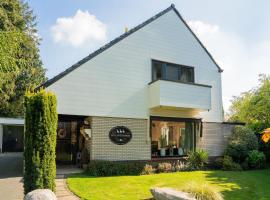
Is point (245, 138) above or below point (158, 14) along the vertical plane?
below

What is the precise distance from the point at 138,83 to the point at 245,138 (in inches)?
300

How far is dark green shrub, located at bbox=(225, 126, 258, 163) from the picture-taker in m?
17.3

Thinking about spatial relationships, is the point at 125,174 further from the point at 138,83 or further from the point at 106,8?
the point at 106,8

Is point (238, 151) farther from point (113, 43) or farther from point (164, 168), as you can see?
point (113, 43)

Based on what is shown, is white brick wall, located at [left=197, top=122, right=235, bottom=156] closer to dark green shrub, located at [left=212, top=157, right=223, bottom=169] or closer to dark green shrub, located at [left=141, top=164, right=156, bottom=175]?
dark green shrub, located at [left=212, top=157, right=223, bottom=169]

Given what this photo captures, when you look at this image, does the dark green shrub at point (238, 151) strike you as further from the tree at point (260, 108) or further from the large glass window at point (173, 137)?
the tree at point (260, 108)

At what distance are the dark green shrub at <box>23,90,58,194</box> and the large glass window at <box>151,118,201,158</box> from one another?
329 inches

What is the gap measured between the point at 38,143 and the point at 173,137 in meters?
10.1

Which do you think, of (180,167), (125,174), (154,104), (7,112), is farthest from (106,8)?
(7,112)

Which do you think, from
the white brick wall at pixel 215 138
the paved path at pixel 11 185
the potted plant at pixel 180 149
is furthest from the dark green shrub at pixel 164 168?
the paved path at pixel 11 185

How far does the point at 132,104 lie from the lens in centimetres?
1531

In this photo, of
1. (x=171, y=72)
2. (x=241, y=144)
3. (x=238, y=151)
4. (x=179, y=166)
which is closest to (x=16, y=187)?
(x=179, y=166)

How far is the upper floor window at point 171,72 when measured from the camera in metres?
16.5

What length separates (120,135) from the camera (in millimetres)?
14750
